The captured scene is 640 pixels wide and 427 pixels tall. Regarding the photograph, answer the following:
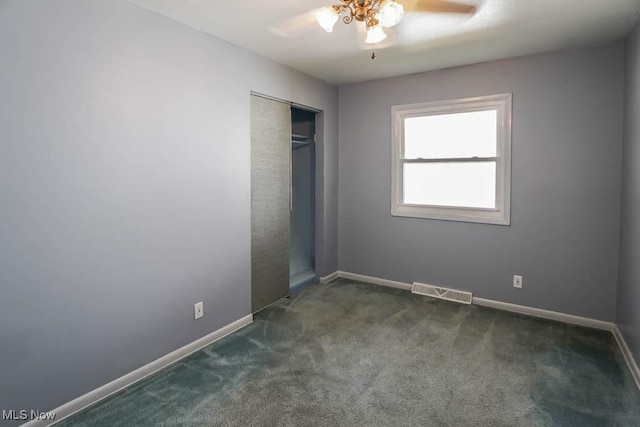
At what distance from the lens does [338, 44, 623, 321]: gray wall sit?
304cm

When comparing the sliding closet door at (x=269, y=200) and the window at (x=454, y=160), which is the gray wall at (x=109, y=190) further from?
the window at (x=454, y=160)

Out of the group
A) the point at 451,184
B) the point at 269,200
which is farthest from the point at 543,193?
the point at 269,200

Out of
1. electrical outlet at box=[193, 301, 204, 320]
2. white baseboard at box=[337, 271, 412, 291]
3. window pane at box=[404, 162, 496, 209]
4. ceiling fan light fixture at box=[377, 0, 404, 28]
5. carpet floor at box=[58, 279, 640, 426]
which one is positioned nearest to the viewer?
ceiling fan light fixture at box=[377, 0, 404, 28]

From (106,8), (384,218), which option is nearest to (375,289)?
(384,218)

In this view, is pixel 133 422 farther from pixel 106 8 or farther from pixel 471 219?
pixel 471 219

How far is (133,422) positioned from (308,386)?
99cm

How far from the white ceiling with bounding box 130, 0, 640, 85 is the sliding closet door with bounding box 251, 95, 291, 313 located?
571 mm

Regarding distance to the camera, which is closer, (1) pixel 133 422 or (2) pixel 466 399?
(1) pixel 133 422

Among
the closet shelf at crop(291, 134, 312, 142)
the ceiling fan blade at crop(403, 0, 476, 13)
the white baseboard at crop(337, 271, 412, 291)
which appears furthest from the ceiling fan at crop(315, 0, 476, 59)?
the white baseboard at crop(337, 271, 412, 291)

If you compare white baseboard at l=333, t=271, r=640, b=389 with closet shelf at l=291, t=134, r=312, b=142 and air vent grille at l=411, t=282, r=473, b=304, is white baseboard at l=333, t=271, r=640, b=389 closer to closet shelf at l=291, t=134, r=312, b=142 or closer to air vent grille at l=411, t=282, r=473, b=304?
air vent grille at l=411, t=282, r=473, b=304

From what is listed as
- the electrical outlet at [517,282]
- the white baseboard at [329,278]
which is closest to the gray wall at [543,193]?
the electrical outlet at [517,282]

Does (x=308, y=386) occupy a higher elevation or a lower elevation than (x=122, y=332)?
lower

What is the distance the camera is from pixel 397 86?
4.03m

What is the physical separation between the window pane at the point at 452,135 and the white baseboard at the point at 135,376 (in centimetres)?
257
